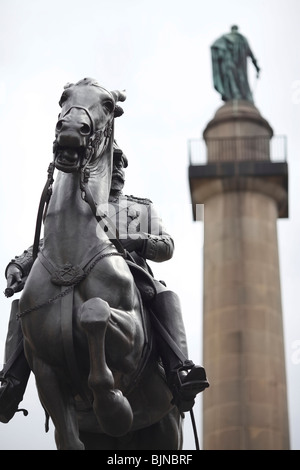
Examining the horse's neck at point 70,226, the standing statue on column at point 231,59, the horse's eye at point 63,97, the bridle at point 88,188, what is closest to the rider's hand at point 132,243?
the bridle at point 88,188

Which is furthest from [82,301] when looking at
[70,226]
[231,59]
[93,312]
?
[231,59]

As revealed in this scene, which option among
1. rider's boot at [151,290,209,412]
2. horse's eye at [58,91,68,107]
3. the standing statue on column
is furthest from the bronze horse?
the standing statue on column

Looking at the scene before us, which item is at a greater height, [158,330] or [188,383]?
[158,330]

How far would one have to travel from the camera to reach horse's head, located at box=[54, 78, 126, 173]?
983 centimetres

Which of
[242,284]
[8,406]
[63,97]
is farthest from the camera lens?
[242,284]

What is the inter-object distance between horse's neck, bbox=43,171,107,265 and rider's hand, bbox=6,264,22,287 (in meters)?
0.82

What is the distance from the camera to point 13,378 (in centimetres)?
1045

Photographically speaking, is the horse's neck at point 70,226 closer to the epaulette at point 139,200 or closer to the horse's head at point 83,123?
the horse's head at point 83,123

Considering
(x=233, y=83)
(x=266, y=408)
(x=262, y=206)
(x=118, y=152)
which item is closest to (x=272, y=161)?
(x=262, y=206)

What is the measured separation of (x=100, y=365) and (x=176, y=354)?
133cm

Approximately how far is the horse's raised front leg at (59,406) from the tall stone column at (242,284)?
996 inches

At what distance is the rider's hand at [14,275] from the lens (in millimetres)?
10844

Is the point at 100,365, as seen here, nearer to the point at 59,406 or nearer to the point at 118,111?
the point at 59,406

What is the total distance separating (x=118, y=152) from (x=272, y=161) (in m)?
30.2
